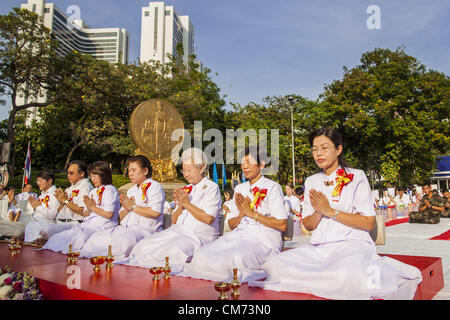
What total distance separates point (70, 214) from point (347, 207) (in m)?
5.00

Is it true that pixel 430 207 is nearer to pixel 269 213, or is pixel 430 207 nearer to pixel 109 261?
pixel 269 213

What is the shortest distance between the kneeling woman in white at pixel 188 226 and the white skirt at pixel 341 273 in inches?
47.5

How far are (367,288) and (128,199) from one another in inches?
123

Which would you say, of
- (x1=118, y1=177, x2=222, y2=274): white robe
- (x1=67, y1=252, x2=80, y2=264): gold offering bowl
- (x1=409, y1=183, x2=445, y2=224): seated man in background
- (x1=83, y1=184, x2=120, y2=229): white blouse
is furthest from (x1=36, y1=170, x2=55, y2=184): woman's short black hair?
(x1=409, y1=183, x2=445, y2=224): seated man in background

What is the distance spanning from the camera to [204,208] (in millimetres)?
4301

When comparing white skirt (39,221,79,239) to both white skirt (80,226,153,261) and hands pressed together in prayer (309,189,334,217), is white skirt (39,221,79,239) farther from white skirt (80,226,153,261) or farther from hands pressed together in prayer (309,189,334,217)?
hands pressed together in prayer (309,189,334,217)

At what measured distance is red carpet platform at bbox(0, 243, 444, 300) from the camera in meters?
2.83

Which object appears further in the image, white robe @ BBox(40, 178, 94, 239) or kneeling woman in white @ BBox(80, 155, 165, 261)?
white robe @ BBox(40, 178, 94, 239)

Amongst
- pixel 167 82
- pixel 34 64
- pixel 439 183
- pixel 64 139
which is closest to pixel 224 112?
pixel 167 82

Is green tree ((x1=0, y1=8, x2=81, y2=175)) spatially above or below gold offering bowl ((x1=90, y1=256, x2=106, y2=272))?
above

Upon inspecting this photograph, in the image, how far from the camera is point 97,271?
12.0ft

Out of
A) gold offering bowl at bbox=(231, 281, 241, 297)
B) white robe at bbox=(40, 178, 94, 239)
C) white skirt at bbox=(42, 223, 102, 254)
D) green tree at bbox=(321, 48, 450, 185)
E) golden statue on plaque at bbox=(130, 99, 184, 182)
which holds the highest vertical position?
green tree at bbox=(321, 48, 450, 185)

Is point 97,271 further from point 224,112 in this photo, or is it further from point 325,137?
point 224,112

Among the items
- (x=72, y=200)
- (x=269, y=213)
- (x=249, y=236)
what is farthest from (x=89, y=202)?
(x=269, y=213)
